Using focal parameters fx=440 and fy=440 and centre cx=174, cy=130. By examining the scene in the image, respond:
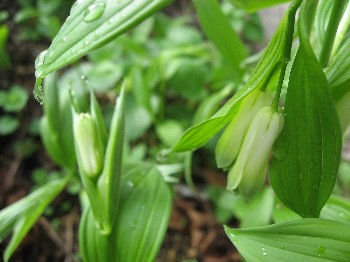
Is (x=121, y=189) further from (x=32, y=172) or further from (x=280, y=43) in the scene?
(x=32, y=172)

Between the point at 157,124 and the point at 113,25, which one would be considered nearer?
the point at 113,25

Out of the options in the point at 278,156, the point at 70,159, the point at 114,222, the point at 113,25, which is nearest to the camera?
the point at 113,25

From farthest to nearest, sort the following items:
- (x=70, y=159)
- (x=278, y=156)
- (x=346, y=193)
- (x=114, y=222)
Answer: (x=346, y=193) → (x=70, y=159) → (x=114, y=222) → (x=278, y=156)

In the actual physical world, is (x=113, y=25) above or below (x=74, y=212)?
above

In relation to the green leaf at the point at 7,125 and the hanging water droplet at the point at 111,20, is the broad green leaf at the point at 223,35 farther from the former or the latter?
the green leaf at the point at 7,125

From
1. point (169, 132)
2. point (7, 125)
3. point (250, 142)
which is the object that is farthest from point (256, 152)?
point (7, 125)

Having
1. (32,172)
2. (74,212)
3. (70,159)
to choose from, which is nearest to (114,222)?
(70,159)
